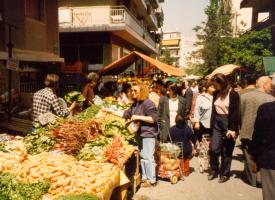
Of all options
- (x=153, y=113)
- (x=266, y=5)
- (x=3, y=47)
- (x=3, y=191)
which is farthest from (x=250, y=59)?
(x=3, y=191)

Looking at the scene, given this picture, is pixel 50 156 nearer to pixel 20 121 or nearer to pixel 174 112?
pixel 174 112

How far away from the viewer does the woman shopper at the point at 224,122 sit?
7438mm

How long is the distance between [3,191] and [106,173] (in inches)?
55.1

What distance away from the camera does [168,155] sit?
310 inches

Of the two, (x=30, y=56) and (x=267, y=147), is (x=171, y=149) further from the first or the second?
(x=30, y=56)

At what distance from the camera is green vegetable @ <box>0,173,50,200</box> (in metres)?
4.24

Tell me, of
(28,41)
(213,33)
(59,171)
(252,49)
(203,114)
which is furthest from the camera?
(213,33)

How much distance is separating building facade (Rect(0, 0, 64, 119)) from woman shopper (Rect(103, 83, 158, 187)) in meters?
7.32

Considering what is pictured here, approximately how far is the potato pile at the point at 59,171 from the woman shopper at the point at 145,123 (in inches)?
64.2

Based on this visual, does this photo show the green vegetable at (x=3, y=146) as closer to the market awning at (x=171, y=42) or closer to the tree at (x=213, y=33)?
the tree at (x=213, y=33)

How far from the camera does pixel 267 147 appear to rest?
4352 mm

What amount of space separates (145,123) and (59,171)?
257 centimetres

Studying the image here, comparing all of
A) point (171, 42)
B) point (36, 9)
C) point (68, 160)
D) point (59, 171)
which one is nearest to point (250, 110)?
point (68, 160)

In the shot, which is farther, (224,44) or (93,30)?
(224,44)
